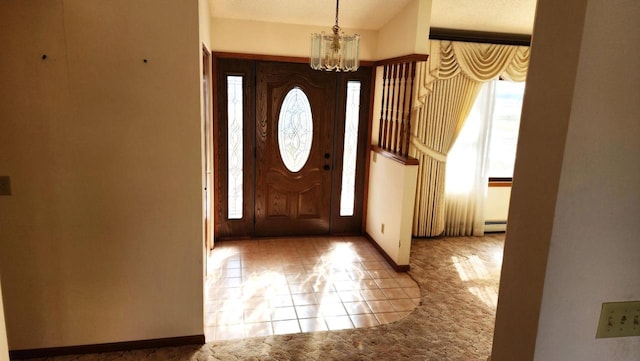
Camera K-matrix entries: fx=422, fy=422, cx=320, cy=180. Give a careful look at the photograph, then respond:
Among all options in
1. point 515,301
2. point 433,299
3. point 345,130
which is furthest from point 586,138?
point 345,130

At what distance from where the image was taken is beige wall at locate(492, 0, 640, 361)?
0.97 metres

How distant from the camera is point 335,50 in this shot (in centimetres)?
331

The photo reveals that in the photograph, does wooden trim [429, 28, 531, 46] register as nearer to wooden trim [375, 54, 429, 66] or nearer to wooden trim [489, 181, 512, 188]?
wooden trim [375, 54, 429, 66]

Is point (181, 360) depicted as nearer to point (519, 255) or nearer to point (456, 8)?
point (519, 255)

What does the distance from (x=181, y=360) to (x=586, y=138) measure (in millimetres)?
2678

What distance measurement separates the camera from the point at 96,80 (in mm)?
2527

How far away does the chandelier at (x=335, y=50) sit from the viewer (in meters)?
3.30

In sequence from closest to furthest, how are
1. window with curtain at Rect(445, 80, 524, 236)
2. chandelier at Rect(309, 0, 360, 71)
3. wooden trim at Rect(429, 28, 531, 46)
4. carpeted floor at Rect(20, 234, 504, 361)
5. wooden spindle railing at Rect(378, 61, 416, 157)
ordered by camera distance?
carpeted floor at Rect(20, 234, 504, 361), chandelier at Rect(309, 0, 360, 71), wooden spindle railing at Rect(378, 61, 416, 157), wooden trim at Rect(429, 28, 531, 46), window with curtain at Rect(445, 80, 524, 236)

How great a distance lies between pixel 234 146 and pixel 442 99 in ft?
8.23

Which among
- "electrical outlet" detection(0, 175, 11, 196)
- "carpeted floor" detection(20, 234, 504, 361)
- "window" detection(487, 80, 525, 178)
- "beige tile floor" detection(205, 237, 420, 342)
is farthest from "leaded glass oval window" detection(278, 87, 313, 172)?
"electrical outlet" detection(0, 175, 11, 196)

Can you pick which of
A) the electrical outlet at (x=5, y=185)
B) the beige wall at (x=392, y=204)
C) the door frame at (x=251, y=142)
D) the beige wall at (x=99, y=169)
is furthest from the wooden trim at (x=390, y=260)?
the electrical outlet at (x=5, y=185)

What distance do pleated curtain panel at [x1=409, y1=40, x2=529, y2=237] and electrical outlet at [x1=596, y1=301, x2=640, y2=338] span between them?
12.1 feet

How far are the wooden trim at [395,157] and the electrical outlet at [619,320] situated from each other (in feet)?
9.67

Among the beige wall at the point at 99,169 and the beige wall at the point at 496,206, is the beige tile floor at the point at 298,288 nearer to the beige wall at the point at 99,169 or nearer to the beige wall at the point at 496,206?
the beige wall at the point at 99,169
